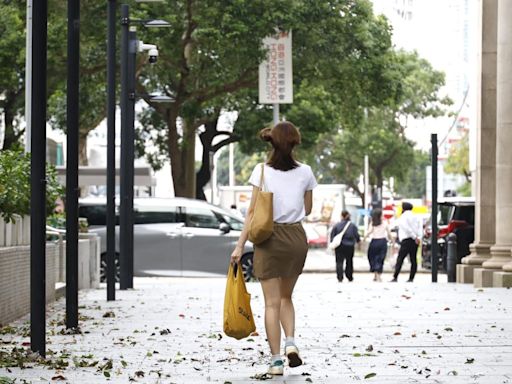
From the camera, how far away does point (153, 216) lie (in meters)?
33.4

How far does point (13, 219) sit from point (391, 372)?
6585mm

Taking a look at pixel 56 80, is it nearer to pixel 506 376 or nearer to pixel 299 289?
pixel 299 289

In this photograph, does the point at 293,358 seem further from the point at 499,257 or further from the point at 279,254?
the point at 499,257

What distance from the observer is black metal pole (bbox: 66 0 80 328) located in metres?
14.4

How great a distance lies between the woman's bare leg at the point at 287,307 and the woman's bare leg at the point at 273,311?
5cm

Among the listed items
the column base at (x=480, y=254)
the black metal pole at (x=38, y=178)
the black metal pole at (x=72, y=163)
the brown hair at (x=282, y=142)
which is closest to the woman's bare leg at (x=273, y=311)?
the brown hair at (x=282, y=142)

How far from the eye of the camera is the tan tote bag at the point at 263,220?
33.0 ft

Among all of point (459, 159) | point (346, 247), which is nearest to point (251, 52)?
point (346, 247)

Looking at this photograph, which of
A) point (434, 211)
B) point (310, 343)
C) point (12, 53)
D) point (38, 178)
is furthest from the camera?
point (12, 53)

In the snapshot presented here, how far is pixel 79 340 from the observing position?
530 inches

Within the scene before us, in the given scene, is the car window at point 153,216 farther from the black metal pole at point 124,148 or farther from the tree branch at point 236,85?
the black metal pole at point 124,148

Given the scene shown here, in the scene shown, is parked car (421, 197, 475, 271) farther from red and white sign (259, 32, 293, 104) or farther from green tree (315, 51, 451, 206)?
green tree (315, 51, 451, 206)

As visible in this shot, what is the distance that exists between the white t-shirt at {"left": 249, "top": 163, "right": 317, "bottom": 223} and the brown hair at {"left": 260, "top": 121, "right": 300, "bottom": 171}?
45 mm

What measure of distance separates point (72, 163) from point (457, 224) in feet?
61.1
